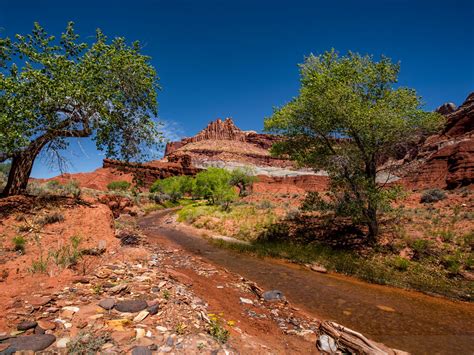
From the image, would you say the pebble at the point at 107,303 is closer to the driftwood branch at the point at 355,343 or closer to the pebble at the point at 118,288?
the pebble at the point at 118,288

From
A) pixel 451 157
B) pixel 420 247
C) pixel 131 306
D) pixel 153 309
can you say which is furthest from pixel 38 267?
pixel 451 157

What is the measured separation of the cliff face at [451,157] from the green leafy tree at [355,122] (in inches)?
1036

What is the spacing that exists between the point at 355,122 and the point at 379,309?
9.19 m

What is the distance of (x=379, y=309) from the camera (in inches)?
341

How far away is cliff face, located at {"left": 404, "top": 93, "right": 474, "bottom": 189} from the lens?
4088 centimetres

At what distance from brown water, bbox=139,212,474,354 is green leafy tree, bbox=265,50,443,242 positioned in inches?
191

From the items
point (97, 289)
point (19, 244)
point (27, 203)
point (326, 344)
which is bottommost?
point (326, 344)

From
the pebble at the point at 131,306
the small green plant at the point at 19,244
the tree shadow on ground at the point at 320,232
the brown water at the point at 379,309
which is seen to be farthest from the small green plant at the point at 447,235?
the small green plant at the point at 19,244

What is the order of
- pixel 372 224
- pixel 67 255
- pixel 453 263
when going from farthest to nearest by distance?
pixel 372 224 < pixel 453 263 < pixel 67 255

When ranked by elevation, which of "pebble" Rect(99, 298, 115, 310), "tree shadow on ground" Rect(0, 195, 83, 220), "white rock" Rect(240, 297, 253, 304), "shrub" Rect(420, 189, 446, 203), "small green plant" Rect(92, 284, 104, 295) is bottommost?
"white rock" Rect(240, 297, 253, 304)

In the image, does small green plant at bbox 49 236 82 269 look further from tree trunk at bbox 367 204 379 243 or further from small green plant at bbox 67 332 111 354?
tree trunk at bbox 367 204 379 243

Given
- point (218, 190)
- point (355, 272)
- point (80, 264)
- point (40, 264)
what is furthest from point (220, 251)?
point (218, 190)

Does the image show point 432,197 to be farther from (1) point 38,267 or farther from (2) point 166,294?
(1) point 38,267

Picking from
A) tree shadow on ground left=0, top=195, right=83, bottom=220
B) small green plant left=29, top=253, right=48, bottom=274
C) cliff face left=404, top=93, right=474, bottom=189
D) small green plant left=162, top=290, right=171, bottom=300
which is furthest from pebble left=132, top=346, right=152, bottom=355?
cliff face left=404, top=93, right=474, bottom=189
